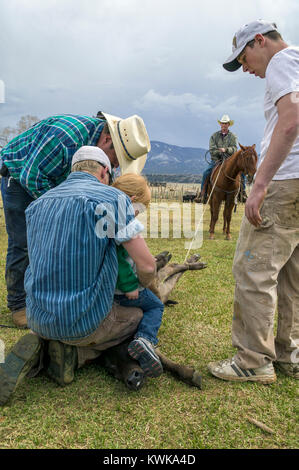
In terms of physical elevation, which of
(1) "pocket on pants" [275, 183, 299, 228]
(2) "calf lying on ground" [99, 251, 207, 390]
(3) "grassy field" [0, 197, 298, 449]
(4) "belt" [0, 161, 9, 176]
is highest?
(4) "belt" [0, 161, 9, 176]

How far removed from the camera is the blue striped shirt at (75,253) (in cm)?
195

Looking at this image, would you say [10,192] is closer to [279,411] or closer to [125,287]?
[125,287]

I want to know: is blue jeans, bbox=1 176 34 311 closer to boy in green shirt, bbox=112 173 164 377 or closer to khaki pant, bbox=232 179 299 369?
boy in green shirt, bbox=112 173 164 377

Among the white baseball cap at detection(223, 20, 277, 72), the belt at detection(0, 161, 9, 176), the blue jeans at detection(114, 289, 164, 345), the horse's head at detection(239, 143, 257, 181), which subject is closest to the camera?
the white baseball cap at detection(223, 20, 277, 72)

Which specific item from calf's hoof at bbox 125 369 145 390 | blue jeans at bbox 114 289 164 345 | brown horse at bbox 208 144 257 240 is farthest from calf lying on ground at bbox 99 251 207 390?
brown horse at bbox 208 144 257 240

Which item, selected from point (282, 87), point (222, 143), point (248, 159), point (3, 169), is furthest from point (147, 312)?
point (222, 143)

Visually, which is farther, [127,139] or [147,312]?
[127,139]

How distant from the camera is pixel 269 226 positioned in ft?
7.18

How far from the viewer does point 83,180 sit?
212 centimetres

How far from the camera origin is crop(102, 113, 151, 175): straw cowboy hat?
9.09 feet

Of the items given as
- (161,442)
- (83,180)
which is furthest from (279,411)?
(83,180)

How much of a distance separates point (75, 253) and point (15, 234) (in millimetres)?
1587

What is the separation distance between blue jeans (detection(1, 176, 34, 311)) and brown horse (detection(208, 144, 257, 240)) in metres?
6.20

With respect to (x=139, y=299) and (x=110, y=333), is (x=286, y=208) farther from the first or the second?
(x=110, y=333)
